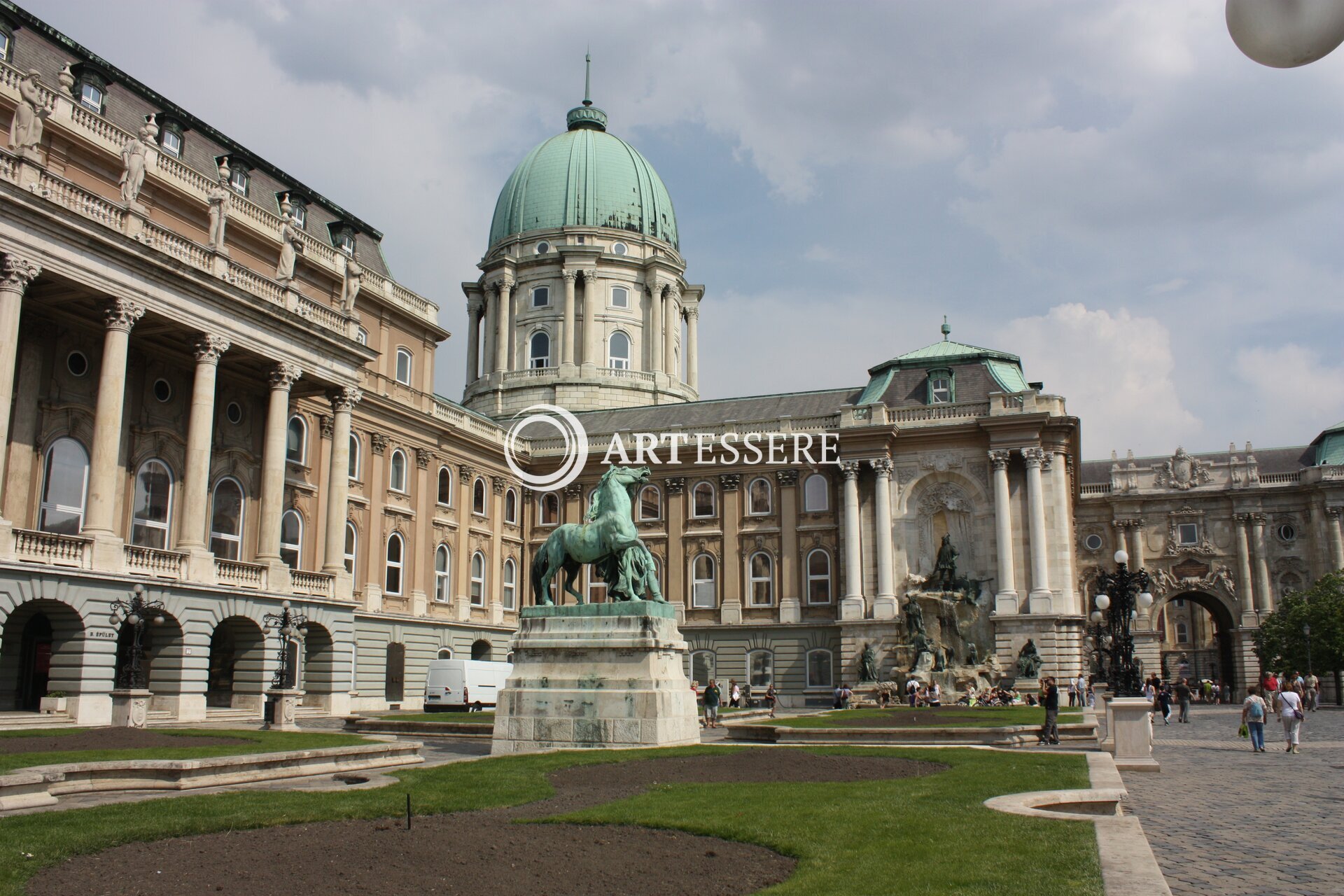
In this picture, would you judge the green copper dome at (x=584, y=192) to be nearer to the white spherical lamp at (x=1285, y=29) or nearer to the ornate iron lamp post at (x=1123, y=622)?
the ornate iron lamp post at (x=1123, y=622)

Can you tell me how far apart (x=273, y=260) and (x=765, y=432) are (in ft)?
87.5

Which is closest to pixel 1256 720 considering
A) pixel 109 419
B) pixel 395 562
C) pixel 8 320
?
pixel 109 419

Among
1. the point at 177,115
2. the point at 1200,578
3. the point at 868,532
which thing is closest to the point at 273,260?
the point at 177,115

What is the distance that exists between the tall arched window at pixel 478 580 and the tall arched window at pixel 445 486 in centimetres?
364

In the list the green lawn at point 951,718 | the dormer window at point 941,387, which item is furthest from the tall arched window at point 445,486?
the dormer window at point 941,387

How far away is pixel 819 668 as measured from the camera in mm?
56125

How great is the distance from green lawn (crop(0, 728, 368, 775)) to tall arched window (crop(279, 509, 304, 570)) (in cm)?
1524

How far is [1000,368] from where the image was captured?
57125mm

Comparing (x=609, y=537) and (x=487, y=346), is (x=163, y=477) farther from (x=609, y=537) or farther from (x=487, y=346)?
(x=487, y=346)

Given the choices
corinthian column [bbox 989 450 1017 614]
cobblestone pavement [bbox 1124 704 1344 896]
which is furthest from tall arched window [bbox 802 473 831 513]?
cobblestone pavement [bbox 1124 704 1344 896]

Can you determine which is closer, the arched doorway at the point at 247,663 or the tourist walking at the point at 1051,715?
the tourist walking at the point at 1051,715

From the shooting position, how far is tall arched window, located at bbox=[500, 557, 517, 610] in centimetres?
5956

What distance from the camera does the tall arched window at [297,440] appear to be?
4353cm

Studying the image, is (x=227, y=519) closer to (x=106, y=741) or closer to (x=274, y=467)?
(x=274, y=467)
